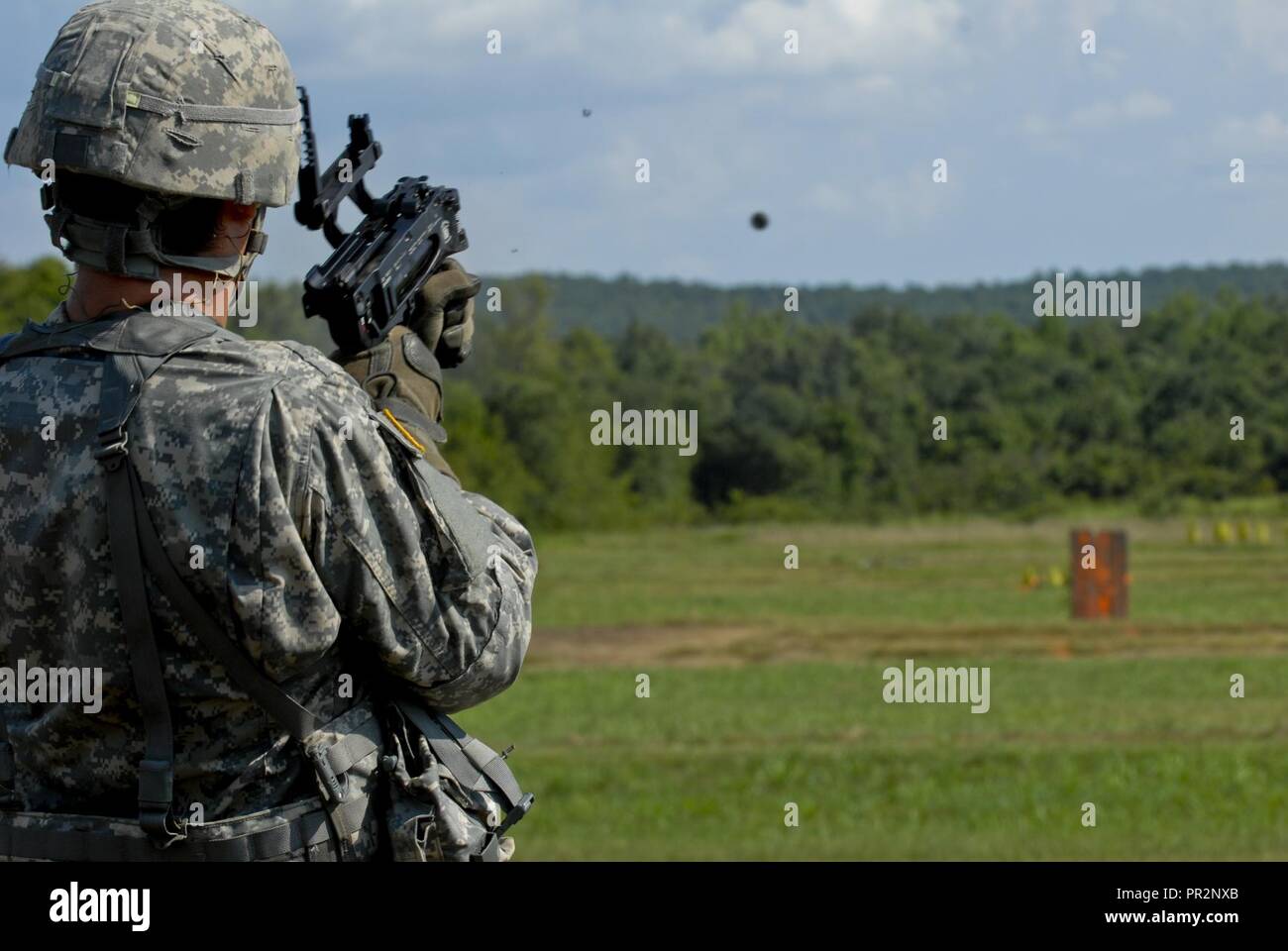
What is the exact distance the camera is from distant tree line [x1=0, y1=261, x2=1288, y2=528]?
55.3 meters

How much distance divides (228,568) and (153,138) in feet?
2.04

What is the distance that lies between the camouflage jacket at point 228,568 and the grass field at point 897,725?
26.2 ft

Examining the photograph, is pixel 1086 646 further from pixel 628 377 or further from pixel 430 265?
pixel 628 377

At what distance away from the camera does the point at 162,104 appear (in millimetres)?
2494

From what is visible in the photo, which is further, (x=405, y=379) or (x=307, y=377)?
(x=405, y=379)

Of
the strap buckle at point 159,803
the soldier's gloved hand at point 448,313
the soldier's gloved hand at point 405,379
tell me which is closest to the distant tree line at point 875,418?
the soldier's gloved hand at point 448,313

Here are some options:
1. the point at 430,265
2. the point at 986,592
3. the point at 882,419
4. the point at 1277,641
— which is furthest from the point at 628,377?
the point at 430,265

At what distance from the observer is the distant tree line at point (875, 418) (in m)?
55.3

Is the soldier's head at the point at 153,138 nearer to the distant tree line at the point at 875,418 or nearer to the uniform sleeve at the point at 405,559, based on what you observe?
the uniform sleeve at the point at 405,559

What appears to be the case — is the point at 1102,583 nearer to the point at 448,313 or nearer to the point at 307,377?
the point at 448,313

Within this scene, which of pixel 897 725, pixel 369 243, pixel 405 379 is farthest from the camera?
pixel 897 725

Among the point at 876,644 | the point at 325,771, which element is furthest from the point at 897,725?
the point at 325,771
